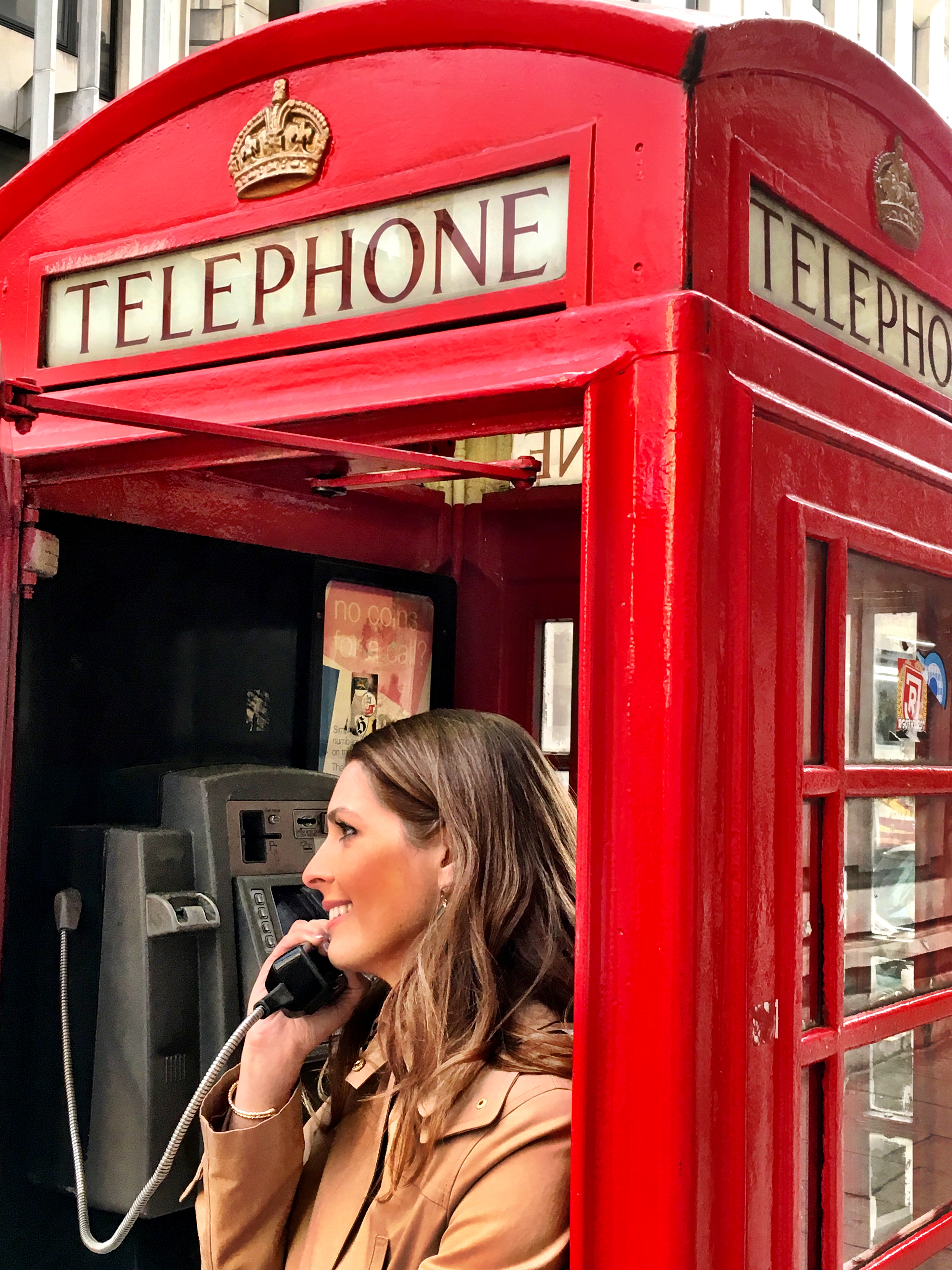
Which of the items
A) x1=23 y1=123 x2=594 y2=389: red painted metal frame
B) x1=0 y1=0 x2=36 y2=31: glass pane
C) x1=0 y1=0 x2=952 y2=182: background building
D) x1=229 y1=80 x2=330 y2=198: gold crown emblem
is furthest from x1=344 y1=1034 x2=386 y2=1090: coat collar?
x1=0 y1=0 x2=36 y2=31: glass pane

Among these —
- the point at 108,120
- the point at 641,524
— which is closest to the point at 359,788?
the point at 641,524

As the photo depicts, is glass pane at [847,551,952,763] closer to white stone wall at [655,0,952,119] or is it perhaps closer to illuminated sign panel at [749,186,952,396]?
illuminated sign panel at [749,186,952,396]

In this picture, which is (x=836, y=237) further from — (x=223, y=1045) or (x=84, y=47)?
(x=84, y=47)

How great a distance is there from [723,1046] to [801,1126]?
26 cm

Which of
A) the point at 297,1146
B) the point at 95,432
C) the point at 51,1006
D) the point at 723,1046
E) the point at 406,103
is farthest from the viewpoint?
the point at 51,1006

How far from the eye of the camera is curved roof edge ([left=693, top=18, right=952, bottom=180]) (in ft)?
4.89

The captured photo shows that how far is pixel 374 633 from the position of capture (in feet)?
9.30

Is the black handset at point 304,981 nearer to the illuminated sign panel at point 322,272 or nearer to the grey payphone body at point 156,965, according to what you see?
the grey payphone body at point 156,965

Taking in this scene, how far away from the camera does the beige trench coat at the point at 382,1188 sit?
1.50 m

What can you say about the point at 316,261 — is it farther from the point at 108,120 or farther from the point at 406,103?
the point at 108,120

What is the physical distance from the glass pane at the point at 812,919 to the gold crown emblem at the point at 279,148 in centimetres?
109

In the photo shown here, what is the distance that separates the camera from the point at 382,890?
5.91ft

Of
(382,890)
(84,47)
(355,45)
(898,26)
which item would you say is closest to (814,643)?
(382,890)

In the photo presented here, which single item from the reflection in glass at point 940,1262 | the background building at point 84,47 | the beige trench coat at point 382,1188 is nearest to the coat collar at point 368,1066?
the beige trench coat at point 382,1188
